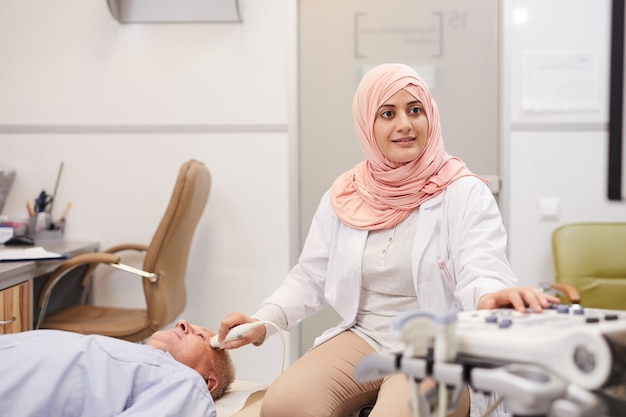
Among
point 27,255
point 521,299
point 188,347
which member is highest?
point 521,299

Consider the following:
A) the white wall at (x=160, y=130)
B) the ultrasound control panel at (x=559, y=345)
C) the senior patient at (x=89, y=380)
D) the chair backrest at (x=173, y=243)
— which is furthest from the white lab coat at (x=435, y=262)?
the white wall at (x=160, y=130)

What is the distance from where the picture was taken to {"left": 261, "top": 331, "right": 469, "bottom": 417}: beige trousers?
1409mm

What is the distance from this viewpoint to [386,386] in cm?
147

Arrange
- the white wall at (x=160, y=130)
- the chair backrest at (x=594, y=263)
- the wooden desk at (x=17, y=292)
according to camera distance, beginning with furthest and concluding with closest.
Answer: the white wall at (x=160, y=130) < the chair backrest at (x=594, y=263) < the wooden desk at (x=17, y=292)

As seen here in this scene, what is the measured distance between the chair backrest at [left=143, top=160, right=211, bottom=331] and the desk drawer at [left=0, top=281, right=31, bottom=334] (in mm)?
427

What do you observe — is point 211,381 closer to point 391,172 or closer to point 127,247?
point 391,172

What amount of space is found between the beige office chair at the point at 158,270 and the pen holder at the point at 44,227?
43 centimetres

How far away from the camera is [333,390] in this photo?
151 centimetres

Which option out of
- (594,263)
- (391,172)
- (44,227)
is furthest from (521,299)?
(44,227)

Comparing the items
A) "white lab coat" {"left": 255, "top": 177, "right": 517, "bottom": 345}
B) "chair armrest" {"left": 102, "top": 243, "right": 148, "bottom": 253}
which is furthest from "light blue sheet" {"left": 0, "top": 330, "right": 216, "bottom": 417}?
"chair armrest" {"left": 102, "top": 243, "right": 148, "bottom": 253}

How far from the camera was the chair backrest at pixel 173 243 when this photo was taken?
8.02 feet

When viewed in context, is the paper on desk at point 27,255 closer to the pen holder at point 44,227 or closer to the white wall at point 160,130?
the pen holder at point 44,227

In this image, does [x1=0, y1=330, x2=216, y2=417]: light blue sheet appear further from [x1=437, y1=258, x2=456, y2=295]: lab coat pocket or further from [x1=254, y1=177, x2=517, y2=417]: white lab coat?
[x1=437, y1=258, x2=456, y2=295]: lab coat pocket

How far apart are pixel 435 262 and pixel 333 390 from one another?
1.32 ft
